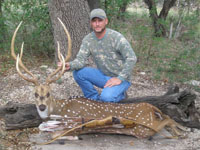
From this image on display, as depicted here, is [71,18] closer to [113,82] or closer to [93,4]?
[93,4]

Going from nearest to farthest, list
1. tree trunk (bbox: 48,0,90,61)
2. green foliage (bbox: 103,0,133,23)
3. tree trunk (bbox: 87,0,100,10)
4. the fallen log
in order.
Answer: the fallen log → tree trunk (bbox: 48,0,90,61) → tree trunk (bbox: 87,0,100,10) → green foliage (bbox: 103,0,133,23)

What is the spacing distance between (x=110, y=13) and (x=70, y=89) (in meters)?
2.84

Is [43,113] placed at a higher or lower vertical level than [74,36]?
lower

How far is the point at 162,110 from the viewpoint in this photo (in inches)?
181

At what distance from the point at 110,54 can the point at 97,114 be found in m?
1.11

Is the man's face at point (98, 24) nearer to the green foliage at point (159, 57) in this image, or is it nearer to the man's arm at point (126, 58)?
the man's arm at point (126, 58)

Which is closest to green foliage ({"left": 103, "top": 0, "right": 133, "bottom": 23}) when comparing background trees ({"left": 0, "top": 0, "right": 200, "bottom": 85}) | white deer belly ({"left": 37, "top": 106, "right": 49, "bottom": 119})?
background trees ({"left": 0, "top": 0, "right": 200, "bottom": 85})

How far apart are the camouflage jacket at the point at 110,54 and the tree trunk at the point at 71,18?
184 cm

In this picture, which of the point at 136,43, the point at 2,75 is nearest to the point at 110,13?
the point at 136,43

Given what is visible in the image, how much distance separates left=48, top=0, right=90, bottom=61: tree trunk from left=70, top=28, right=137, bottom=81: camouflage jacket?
1.84 metres

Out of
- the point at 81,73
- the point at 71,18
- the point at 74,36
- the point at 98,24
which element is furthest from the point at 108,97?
the point at 71,18

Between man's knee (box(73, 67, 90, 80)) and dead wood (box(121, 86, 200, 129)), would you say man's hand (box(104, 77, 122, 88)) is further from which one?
dead wood (box(121, 86, 200, 129))

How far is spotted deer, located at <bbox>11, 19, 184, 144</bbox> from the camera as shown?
13.1ft

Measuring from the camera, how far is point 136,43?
8.49 meters
